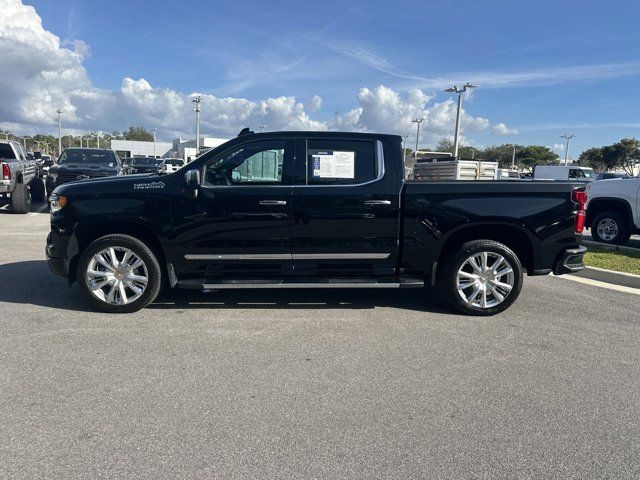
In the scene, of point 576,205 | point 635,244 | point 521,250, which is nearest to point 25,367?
point 521,250

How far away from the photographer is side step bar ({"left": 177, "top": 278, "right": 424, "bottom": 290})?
5.04 metres

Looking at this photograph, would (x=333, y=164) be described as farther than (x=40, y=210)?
No

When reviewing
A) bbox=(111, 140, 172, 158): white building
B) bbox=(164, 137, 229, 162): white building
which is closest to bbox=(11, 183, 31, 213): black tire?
bbox=(164, 137, 229, 162): white building

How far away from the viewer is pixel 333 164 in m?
5.16

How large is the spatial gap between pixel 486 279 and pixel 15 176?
1255cm

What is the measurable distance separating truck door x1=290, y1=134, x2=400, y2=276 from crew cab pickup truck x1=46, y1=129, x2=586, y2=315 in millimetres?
11

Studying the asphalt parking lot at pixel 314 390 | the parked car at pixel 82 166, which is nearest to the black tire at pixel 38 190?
the parked car at pixel 82 166

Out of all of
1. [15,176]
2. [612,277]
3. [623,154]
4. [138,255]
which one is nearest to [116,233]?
[138,255]

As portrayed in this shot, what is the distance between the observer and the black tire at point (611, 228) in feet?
33.4

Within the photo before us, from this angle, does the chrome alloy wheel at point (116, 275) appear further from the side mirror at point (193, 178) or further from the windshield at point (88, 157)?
the windshield at point (88, 157)

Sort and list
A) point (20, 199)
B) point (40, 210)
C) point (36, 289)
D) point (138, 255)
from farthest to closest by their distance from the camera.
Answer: point (40, 210) → point (20, 199) → point (36, 289) → point (138, 255)

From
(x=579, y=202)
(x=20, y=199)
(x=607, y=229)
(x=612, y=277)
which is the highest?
Result: (x=579, y=202)

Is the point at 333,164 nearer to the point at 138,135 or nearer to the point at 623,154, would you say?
the point at 623,154

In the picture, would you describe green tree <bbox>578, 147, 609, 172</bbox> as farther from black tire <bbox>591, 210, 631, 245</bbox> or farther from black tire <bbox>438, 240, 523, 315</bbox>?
black tire <bbox>438, 240, 523, 315</bbox>
